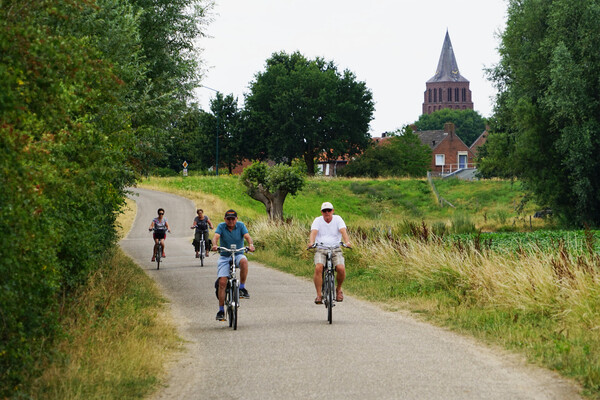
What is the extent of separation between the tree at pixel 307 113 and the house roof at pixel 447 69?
3889 inches

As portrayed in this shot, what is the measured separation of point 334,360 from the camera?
8383mm

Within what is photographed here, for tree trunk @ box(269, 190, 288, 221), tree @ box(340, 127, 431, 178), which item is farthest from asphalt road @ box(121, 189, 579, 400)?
tree @ box(340, 127, 431, 178)

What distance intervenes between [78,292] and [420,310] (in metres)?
5.71

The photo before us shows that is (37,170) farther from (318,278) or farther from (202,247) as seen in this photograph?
(202,247)

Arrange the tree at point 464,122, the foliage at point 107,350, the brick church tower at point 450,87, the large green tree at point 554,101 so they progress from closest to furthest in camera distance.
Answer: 1. the foliage at point 107,350
2. the large green tree at point 554,101
3. the tree at point 464,122
4. the brick church tower at point 450,87

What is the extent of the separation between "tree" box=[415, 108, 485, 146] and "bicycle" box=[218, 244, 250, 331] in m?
126

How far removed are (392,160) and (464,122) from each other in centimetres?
6112

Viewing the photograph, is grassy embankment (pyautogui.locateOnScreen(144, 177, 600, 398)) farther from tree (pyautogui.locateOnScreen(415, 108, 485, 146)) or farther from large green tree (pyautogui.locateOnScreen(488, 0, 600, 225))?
tree (pyautogui.locateOnScreen(415, 108, 485, 146))

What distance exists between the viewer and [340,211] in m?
58.8

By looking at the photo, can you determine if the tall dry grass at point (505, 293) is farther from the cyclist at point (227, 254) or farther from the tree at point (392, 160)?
the tree at point (392, 160)

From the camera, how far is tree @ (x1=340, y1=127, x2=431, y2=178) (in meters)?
78.6

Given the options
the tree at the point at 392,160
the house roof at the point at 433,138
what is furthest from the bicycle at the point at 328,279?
the house roof at the point at 433,138

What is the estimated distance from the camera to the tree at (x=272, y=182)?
120 ft

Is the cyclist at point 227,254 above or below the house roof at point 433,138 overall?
below
